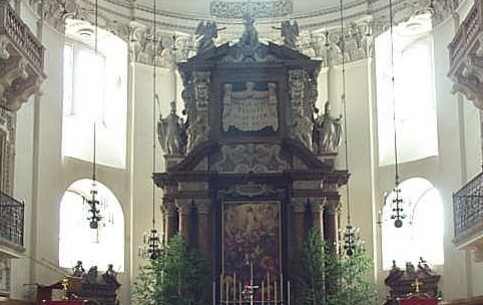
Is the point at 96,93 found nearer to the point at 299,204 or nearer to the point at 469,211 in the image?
the point at 299,204

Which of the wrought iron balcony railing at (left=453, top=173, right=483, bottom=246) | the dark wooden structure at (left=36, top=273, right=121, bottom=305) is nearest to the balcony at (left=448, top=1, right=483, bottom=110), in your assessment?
the wrought iron balcony railing at (left=453, top=173, right=483, bottom=246)

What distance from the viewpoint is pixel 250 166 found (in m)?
22.9

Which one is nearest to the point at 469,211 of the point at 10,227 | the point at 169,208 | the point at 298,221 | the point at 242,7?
the point at 298,221

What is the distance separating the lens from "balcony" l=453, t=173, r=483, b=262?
1766 cm

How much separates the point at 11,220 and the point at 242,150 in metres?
6.48

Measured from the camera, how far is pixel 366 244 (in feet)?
82.5

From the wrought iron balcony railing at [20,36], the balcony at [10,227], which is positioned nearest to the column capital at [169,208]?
the balcony at [10,227]

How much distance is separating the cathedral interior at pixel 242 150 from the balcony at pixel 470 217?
0.26ft

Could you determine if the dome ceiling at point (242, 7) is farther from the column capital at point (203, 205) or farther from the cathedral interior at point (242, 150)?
the column capital at point (203, 205)

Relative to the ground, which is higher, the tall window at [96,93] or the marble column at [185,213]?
the tall window at [96,93]

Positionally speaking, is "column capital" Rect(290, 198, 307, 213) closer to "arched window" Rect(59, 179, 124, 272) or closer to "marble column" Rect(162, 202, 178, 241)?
"marble column" Rect(162, 202, 178, 241)

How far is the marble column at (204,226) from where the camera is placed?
22469 millimetres

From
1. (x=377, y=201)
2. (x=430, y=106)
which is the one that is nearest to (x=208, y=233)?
(x=377, y=201)

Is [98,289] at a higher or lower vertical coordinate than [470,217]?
lower
